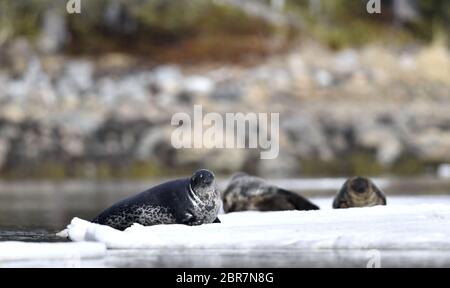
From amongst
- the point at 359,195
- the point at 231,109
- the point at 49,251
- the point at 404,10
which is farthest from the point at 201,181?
the point at 404,10

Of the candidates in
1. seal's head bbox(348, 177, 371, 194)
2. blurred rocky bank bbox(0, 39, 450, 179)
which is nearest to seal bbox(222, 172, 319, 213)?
seal's head bbox(348, 177, 371, 194)

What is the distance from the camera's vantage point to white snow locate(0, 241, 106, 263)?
8086 millimetres

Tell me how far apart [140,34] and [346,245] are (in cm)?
2834

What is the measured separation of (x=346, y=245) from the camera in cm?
859

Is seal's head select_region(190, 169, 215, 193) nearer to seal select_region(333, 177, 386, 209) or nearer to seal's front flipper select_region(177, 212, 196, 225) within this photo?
seal's front flipper select_region(177, 212, 196, 225)

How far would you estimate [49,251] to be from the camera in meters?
8.27

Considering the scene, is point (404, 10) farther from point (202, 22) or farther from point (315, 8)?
point (202, 22)

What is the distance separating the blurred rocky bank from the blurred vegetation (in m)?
0.83

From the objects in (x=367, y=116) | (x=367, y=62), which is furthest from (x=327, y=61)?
(x=367, y=116)

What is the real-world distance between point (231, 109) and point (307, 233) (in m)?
22.9

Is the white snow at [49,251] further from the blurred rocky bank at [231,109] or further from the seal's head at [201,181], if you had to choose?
the blurred rocky bank at [231,109]

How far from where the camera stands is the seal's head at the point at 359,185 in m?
12.9
